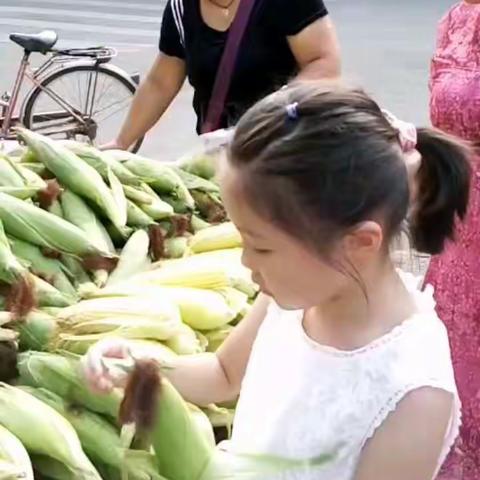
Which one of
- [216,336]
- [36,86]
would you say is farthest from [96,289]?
[36,86]

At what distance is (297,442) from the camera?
1321 millimetres

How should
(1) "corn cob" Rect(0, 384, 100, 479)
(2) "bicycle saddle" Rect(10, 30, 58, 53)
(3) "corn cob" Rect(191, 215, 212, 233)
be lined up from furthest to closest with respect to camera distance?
(2) "bicycle saddle" Rect(10, 30, 58, 53)
(3) "corn cob" Rect(191, 215, 212, 233)
(1) "corn cob" Rect(0, 384, 100, 479)

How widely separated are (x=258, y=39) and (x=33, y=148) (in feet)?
2.38

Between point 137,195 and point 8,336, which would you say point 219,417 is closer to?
point 8,336

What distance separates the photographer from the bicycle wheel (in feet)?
21.6

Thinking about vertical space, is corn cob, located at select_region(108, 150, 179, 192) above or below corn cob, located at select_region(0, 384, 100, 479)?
below

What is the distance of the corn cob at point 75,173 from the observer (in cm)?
215

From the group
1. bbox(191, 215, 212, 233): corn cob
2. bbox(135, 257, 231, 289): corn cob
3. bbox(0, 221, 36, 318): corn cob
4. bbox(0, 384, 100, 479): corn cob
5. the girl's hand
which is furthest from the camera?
bbox(191, 215, 212, 233): corn cob

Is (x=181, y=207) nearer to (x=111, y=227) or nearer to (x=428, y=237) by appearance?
(x=111, y=227)

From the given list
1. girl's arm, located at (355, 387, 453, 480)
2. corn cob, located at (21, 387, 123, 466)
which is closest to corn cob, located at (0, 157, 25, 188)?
corn cob, located at (21, 387, 123, 466)

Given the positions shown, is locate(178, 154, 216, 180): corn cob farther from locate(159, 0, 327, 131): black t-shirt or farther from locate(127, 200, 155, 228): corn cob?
locate(127, 200, 155, 228): corn cob

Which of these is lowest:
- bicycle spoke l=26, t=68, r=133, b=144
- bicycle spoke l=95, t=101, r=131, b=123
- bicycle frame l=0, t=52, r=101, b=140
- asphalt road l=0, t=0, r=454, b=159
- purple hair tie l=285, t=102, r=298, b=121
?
asphalt road l=0, t=0, r=454, b=159

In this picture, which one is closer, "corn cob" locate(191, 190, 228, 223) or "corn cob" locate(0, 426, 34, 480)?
"corn cob" locate(0, 426, 34, 480)

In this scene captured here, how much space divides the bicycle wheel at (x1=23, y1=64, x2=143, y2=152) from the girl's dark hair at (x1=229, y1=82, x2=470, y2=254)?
5.15 meters
